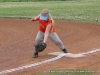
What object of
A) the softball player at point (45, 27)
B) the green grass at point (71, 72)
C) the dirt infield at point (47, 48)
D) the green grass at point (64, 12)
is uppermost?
the softball player at point (45, 27)

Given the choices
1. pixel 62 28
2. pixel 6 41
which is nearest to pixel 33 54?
pixel 6 41

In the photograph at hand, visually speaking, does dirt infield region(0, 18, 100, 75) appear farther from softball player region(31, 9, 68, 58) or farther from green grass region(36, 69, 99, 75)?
softball player region(31, 9, 68, 58)

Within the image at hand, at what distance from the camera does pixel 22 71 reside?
24.0ft

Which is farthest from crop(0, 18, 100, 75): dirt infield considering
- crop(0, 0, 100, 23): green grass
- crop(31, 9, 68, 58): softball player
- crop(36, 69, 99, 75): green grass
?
crop(0, 0, 100, 23): green grass

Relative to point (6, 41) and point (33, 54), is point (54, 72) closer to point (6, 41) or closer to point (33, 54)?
point (33, 54)

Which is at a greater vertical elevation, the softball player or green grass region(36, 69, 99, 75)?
the softball player

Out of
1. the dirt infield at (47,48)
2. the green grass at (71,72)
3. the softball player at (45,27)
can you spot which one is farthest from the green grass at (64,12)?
the green grass at (71,72)

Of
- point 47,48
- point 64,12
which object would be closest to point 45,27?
point 47,48

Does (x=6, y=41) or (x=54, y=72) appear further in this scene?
(x=6, y=41)

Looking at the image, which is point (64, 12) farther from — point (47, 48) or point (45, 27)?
point (45, 27)

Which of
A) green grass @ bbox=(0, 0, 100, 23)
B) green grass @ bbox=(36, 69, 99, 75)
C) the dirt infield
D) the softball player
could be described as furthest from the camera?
green grass @ bbox=(0, 0, 100, 23)

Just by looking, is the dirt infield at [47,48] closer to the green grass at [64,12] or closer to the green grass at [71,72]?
the green grass at [71,72]

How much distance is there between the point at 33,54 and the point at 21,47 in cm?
124

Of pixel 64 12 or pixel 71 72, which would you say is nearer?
pixel 71 72
